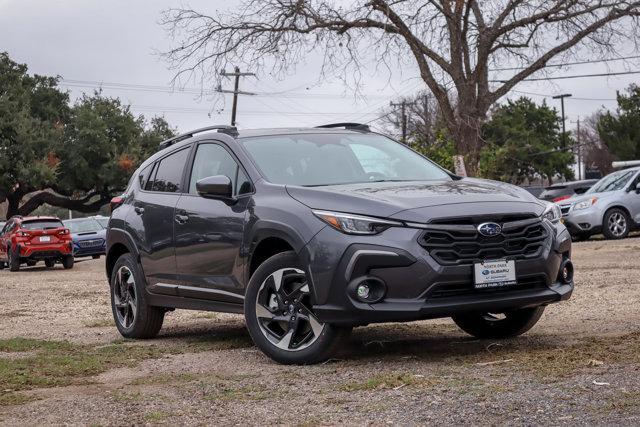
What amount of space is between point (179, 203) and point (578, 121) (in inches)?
3916

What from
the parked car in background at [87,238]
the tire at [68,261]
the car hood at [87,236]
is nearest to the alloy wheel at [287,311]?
the tire at [68,261]

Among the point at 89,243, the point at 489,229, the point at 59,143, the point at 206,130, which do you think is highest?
the point at 59,143

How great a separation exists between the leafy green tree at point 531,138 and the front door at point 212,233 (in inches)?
2866

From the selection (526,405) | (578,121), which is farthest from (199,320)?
(578,121)

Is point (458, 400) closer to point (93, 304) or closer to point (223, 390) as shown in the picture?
point (223, 390)

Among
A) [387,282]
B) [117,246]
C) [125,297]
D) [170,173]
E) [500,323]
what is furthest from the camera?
[117,246]

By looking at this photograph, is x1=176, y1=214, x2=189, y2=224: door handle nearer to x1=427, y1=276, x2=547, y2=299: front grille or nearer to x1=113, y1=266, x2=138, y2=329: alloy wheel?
x1=113, y1=266, x2=138, y2=329: alloy wheel

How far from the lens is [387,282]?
6656 mm

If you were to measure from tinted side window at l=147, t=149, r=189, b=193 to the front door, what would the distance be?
0.76 ft

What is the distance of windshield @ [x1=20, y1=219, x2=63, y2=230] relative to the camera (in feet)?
101

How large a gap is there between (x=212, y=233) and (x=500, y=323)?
7.46ft

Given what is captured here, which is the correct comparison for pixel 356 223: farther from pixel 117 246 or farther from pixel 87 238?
pixel 87 238

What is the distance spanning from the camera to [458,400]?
5430 mm

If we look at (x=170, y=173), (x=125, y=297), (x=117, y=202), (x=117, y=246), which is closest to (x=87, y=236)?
(x=117, y=202)
